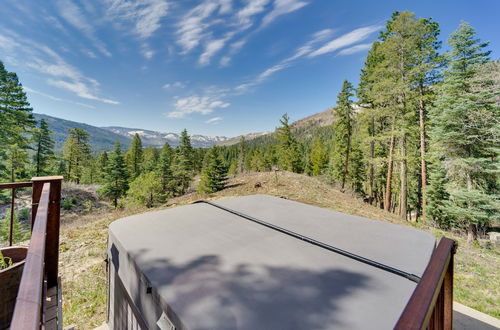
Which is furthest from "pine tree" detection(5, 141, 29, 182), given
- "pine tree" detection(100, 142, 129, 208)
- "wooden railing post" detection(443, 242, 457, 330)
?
"wooden railing post" detection(443, 242, 457, 330)

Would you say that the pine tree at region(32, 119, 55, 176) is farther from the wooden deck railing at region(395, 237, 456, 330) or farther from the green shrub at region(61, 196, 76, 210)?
the wooden deck railing at region(395, 237, 456, 330)

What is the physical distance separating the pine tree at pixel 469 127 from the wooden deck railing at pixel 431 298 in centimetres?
1132

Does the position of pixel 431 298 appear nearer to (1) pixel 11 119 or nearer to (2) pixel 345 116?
(2) pixel 345 116

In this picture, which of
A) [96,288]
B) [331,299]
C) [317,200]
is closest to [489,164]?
[317,200]

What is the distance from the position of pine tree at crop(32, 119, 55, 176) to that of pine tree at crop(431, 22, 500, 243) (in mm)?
28770

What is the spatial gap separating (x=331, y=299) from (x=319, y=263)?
1.45 ft

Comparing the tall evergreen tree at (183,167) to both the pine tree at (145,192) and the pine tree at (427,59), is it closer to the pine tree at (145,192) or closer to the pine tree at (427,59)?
the pine tree at (145,192)

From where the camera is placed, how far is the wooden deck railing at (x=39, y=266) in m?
0.51

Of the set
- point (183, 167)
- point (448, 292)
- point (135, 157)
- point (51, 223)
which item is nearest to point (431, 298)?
point (448, 292)

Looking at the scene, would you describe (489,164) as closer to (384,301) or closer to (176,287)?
(384,301)

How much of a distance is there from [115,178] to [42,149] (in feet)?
20.8

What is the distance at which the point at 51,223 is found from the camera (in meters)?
2.16

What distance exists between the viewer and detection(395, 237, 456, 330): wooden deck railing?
30.9 inches

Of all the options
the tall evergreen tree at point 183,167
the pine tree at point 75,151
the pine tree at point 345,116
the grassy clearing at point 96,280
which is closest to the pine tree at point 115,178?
the tall evergreen tree at point 183,167
